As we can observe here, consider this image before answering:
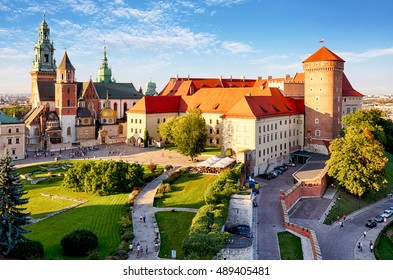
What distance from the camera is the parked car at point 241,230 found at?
12.0m

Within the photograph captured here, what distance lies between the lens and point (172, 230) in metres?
13.5

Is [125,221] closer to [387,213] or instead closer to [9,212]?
[9,212]

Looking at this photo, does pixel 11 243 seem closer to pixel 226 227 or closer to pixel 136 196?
pixel 226 227

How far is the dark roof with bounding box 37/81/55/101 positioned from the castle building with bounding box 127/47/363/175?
8155 mm

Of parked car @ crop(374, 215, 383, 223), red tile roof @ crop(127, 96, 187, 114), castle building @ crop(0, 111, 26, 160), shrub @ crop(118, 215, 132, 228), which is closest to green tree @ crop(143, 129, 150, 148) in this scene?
red tile roof @ crop(127, 96, 187, 114)

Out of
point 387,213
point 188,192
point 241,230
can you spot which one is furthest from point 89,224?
point 387,213

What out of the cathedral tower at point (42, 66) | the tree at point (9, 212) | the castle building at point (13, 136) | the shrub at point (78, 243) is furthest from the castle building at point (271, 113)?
the tree at point (9, 212)

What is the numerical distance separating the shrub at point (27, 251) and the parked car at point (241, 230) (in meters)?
5.46

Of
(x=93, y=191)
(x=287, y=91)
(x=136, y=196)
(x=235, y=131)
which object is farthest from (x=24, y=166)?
(x=287, y=91)

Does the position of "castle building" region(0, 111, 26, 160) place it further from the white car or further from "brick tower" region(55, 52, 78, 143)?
the white car

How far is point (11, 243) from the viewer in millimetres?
10023

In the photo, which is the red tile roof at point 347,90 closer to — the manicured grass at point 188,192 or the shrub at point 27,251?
the manicured grass at point 188,192

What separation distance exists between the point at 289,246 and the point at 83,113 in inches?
1054

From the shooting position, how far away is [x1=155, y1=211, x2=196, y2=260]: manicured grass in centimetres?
1163
